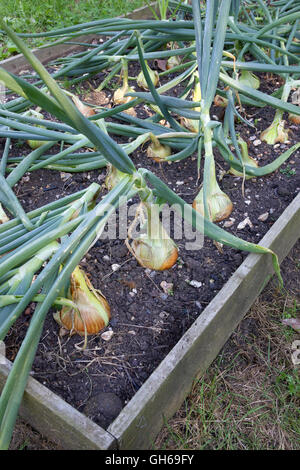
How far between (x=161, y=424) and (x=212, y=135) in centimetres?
91

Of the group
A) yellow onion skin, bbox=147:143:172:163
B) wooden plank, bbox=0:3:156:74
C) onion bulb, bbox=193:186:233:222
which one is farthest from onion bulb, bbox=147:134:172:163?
wooden plank, bbox=0:3:156:74

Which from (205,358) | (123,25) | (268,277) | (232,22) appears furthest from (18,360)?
(232,22)

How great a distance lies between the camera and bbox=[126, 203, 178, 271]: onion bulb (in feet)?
4.39

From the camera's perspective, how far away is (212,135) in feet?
4.87

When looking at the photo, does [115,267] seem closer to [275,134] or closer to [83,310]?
[83,310]

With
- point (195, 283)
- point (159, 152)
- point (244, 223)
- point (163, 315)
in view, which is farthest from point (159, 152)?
point (163, 315)

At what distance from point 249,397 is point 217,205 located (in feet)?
2.07

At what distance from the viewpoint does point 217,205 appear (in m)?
1.54

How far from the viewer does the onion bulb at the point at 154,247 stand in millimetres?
1338

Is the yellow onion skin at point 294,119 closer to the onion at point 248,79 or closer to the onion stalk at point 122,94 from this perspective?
the onion at point 248,79

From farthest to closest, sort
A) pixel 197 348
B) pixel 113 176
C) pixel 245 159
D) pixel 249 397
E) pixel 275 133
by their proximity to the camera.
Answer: pixel 275 133
pixel 245 159
pixel 113 176
pixel 249 397
pixel 197 348

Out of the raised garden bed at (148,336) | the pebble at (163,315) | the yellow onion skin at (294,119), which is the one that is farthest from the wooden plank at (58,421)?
the yellow onion skin at (294,119)
